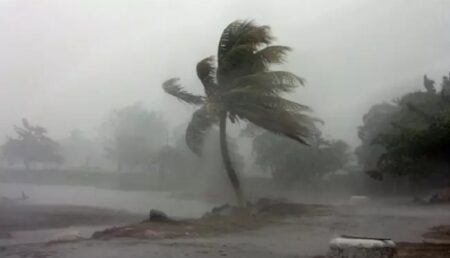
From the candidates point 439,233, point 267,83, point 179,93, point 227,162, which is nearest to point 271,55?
point 267,83

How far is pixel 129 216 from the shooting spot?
6094mm

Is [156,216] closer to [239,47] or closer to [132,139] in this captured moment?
[132,139]

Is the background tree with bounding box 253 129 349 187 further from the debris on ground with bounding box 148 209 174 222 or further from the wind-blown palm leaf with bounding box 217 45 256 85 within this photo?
the debris on ground with bounding box 148 209 174 222

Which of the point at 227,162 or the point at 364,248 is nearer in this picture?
the point at 364,248

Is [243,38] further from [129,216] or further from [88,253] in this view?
[88,253]

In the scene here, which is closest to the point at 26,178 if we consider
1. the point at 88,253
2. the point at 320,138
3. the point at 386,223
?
the point at 88,253

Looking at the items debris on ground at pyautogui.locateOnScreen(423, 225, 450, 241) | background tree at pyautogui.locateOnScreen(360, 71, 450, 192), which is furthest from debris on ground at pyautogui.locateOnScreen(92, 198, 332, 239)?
debris on ground at pyautogui.locateOnScreen(423, 225, 450, 241)

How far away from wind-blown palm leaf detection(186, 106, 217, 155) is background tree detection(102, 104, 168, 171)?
342 millimetres

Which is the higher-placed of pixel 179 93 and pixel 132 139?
pixel 179 93

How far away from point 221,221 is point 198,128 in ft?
3.96

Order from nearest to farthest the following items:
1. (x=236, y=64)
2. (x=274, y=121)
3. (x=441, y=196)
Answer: (x=441, y=196), (x=274, y=121), (x=236, y=64)

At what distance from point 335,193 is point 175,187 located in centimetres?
187

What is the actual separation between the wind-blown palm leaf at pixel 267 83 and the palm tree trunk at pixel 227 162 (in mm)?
427

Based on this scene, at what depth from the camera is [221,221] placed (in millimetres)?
6082
